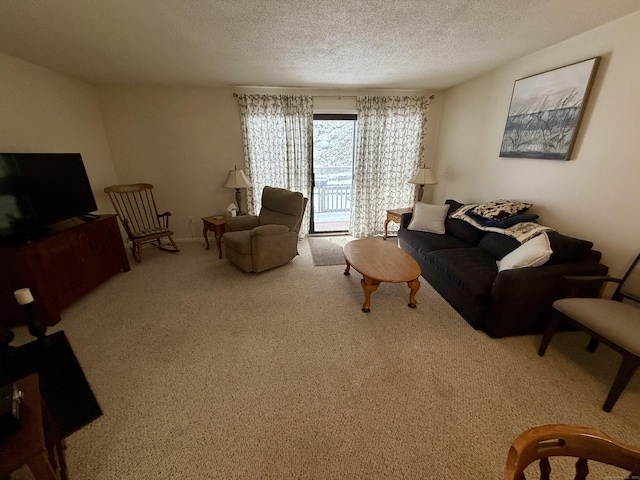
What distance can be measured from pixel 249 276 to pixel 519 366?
8.81ft

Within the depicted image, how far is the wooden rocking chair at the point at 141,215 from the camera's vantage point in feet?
11.7

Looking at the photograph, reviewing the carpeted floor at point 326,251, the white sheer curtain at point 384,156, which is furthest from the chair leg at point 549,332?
the white sheer curtain at point 384,156

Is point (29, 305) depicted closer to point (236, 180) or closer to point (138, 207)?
point (236, 180)

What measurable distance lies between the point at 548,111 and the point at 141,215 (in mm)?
5290

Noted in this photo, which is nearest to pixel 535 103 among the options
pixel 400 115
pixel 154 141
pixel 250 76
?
pixel 400 115

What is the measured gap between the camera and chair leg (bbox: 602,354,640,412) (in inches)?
56.2

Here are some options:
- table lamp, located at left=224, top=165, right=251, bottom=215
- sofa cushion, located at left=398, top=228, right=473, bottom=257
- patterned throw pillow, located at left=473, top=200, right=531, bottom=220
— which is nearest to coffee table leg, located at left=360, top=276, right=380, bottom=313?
sofa cushion, located at left=398, top=228, right=473, bottom=257

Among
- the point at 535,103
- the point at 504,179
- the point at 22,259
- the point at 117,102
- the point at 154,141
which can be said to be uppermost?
the point at 117,102

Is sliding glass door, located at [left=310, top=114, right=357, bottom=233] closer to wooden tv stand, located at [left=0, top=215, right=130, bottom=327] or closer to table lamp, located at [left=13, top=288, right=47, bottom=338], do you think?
wooden tv stand, located at [left=0, top=215, right=130, bottom=327]

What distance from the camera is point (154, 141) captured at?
12.6 feet

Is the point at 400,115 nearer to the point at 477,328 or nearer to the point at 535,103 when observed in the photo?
the point at 535,103

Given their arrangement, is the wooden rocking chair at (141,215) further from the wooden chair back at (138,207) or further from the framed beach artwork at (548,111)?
the framed beach artwork at (548,111)

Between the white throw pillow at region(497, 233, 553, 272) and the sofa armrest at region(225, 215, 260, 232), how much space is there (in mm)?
3001

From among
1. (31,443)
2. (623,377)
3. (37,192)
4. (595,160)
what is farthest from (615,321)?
(37,192)
